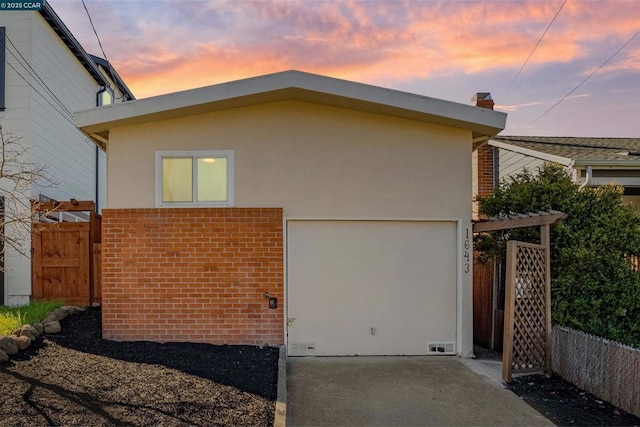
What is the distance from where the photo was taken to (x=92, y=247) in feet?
28.5

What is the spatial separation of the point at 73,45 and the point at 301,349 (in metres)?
9.64

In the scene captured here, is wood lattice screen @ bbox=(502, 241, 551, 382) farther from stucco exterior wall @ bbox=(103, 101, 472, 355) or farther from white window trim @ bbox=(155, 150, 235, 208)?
white window trim @ bbox=(155, 150, 235, 208)

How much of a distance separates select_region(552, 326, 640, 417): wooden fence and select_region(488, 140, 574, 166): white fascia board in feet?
15.0

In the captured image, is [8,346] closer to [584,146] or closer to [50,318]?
[50,318]

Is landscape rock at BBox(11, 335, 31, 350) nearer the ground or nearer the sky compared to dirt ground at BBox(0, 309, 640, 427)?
nearer the sky

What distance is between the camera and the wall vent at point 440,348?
24.6 ft

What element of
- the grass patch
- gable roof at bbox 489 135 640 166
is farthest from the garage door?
gable roof at bbox 489 135 640 166

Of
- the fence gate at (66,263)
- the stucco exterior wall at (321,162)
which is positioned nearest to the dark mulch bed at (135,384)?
the fence gate at (66,263)

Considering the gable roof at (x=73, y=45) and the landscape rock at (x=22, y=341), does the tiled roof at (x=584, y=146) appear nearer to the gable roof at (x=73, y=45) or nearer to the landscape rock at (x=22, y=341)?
the landscape rock at (x=22, y=341)

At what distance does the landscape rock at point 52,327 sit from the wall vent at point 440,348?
555 cm

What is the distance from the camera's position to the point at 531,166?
1139cm

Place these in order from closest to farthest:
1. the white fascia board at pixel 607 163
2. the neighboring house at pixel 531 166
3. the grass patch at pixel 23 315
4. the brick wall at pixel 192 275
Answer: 1. the grass patch at pixel 23 315
2. the brick wall at pixel 192 275
3. the neighboring house at pixel 531 166
4. the white fascia board at pixel 607 163

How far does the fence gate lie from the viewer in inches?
341

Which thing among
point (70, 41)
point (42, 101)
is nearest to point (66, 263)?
point (42, 101)
